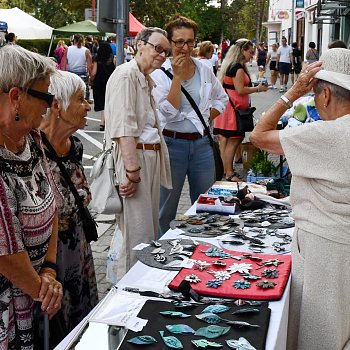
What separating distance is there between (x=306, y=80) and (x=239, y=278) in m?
0.90

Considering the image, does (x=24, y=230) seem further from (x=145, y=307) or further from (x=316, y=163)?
(x=316, y=163)

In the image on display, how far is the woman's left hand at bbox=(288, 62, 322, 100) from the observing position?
246 centimetres

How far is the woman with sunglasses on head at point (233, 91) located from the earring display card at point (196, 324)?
5027 millimetres

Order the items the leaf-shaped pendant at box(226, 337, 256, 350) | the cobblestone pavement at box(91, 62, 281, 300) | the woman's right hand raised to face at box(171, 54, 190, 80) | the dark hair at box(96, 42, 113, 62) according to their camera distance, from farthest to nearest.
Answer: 1. the dark hair at box(96, 42, 113, 62)
2. the cobblestone pavement at box(91, 62, 281, 300)
3. the woman's right hand raised to face at box(171, 54, 190, 80)
4. the leaf-shaped pendant at box(226, 337, 256, 350)

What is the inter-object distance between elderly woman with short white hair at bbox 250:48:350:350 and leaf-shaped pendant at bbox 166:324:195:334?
76 centimetres

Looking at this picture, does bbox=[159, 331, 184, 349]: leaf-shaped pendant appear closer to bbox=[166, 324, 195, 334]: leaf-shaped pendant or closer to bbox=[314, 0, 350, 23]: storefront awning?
bbox=[166, 324, 195, 334]: leaf-shaped pendant

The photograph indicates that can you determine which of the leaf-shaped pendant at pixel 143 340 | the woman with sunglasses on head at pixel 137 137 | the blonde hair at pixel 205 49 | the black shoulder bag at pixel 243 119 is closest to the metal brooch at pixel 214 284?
the leaf-shaped pendant at pixel 143 340

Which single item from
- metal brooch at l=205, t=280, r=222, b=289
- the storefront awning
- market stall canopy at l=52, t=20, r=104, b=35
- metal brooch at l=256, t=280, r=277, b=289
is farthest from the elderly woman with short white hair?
market stall canopy at l=52, t=20, r=104, b=35

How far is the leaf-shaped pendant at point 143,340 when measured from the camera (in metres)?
1.82

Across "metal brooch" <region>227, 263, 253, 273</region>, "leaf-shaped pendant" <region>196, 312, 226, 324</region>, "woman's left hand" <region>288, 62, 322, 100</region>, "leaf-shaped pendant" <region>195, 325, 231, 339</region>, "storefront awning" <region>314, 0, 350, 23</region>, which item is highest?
"storefront awning" <region>314, 0, 350, 23</region>

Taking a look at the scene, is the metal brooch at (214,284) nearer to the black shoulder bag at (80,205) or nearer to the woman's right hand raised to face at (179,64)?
the black shoulder bag at (80,205)

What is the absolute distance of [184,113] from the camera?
425 centimetres

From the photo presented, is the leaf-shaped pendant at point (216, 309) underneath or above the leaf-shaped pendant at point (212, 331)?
above

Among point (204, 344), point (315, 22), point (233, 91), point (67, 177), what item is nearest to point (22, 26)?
point (315, 22)
